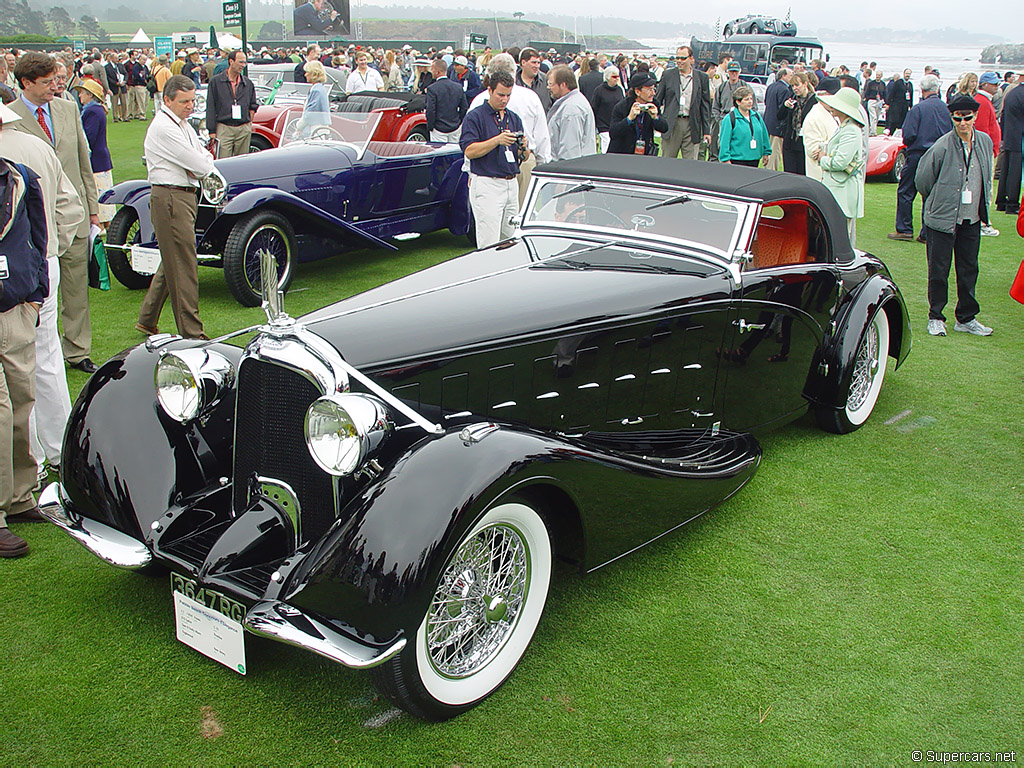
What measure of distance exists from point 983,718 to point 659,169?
3.07 m

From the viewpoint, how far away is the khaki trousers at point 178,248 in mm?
5660

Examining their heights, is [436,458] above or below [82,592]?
above

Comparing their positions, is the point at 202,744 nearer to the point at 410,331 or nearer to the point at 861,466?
the point at 410,331

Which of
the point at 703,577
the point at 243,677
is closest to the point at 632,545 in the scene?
the point at 703,577

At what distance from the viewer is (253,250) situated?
23.6ft

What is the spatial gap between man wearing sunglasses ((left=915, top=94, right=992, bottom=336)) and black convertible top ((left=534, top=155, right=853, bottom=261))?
6.61 feet

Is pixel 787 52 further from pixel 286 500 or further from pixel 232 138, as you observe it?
pixel 286 500

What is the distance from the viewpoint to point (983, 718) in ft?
8.96

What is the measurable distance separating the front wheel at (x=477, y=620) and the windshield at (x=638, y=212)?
2084 millimetres

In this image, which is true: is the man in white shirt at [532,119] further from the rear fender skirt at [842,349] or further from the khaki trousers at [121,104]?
the khaki trousers at [121,104]

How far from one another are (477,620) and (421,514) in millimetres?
558

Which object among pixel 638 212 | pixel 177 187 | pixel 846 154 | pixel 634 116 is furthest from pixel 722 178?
pixel 634 116

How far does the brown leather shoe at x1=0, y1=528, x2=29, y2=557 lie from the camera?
3.49 m

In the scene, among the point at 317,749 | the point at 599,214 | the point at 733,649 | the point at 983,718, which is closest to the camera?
the point at 317,749
